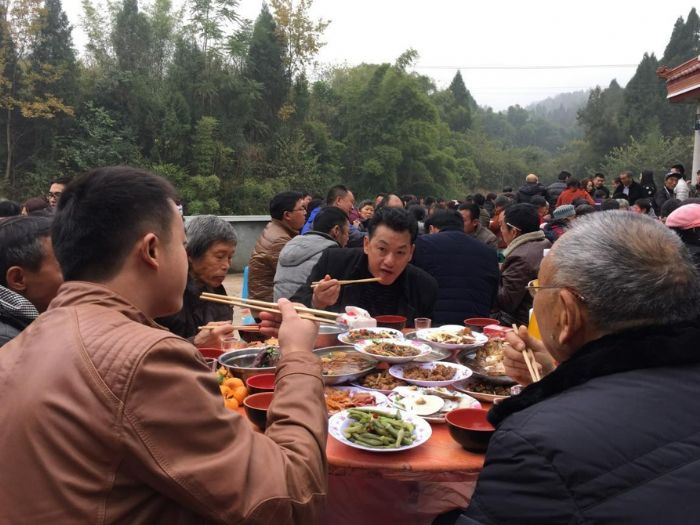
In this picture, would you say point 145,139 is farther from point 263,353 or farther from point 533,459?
point 533,459

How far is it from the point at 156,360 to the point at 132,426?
0.14 metres

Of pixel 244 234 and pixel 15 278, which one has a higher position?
pixel 15 278

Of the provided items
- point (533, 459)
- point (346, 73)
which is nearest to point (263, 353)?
point (533, 459)

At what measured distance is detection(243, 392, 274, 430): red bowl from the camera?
198 cm

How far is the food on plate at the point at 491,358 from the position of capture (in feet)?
8.50

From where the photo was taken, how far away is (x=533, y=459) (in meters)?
1.25

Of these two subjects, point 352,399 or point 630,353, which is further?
point 352,399

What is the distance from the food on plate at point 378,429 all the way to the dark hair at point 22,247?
1710mm

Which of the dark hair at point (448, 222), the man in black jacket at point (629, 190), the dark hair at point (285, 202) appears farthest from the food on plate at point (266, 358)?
the man in black jacket at point (629, 190)

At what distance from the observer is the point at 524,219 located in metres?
5.53

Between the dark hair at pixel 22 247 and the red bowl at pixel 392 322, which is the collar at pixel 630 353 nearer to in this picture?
the red bowl at pixel 392 322

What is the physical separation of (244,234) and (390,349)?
11031mm

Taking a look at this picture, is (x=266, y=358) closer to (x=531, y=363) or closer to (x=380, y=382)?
(x=380, y=382)

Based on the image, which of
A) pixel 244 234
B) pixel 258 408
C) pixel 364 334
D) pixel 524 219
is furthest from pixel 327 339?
pixel 244 234
